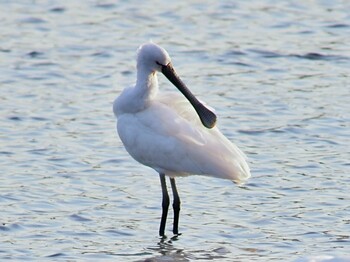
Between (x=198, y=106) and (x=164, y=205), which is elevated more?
(x=198, y=106)

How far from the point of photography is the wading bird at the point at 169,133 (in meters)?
8.93

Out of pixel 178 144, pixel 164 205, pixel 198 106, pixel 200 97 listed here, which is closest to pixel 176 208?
pixel 164 205

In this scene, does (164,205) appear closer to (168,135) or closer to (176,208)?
(176,208)

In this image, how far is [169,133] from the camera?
9.09 metres

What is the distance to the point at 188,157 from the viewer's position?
8.99 m

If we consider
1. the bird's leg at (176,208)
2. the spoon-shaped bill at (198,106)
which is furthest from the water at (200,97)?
the spoon-shaped bill at (198,106)

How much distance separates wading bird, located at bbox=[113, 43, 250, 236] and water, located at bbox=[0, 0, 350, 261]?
0.44 metres

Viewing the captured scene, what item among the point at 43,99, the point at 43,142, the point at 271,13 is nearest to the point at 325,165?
the point at 43,142

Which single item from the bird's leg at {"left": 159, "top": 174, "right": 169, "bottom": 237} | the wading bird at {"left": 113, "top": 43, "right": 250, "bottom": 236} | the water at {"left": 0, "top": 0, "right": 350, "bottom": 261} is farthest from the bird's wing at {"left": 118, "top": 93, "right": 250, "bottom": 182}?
the water at {"left": 0, "top": 0, "right": 350, "bottom": 261}

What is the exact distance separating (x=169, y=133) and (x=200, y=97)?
3.35 m

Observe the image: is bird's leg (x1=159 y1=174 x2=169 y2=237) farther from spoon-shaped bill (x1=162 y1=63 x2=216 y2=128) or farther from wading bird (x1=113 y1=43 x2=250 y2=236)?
spoon-shaped bill (x1=162 y1=63 x2=216 y2=128)

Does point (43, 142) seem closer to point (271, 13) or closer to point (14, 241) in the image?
point (14, 241)

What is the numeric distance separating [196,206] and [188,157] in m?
0.69

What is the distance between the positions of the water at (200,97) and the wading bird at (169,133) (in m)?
0.44
